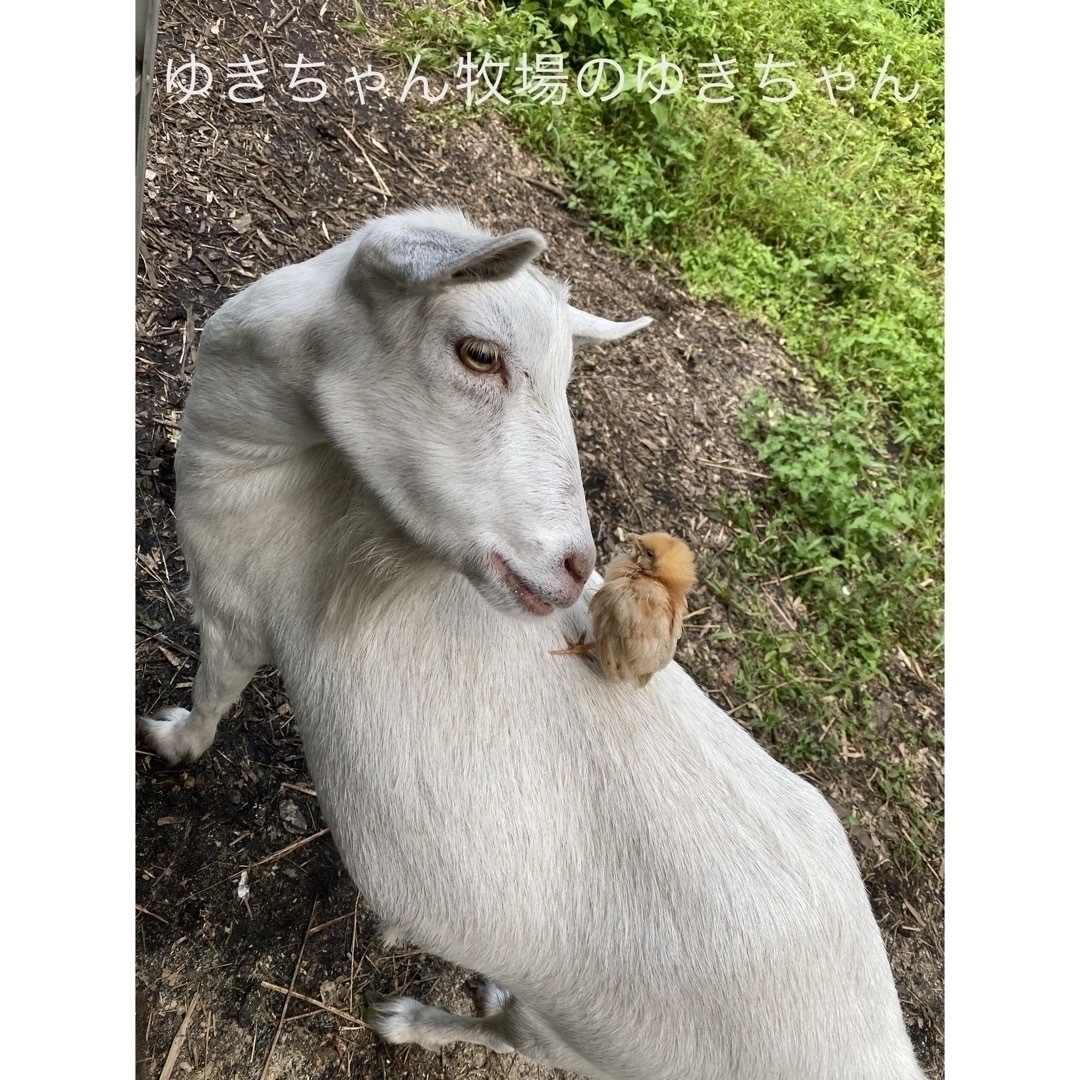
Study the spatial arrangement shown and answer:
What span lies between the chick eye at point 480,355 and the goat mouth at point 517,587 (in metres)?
0.29

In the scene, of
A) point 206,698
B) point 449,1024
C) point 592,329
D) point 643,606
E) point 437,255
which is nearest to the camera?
point 437,255

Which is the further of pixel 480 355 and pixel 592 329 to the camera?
pixel 592 329

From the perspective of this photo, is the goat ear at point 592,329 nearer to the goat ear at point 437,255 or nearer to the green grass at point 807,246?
the goat ear at point 437,255

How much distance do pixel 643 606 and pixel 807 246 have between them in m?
1.21

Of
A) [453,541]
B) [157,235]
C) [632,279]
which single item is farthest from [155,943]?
[632,279]

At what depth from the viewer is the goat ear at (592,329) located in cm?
167

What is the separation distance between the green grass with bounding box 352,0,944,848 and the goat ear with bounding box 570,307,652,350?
0.58 m

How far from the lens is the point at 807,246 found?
7.43ft

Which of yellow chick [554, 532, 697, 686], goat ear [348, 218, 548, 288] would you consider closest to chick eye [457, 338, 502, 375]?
goat ear [348, 218, 548, 288]

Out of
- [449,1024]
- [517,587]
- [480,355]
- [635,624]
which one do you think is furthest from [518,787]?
[449,1024]

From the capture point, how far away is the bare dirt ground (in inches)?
80.8

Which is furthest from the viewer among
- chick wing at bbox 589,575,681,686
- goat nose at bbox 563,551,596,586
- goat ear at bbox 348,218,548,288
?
chick wing at bbox 589,575,681,686

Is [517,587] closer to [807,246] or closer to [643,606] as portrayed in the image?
[643,606]

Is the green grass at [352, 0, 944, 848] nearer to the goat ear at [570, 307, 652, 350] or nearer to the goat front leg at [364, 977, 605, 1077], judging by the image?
the goat ear at [570, 307, 652, 350]
